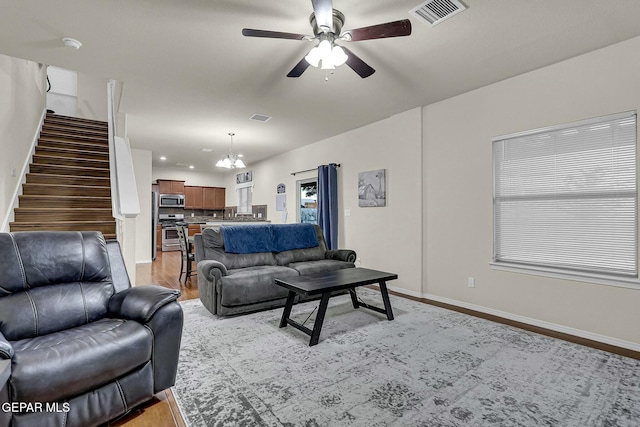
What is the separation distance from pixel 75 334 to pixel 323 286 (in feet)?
6.05

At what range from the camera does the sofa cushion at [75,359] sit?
1.40 meters

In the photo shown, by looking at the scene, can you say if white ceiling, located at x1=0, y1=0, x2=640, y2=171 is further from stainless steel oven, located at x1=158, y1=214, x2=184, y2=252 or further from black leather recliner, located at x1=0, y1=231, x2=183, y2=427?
stainless steel oven, located at x1=158, y1=214, x2=184, y2=252

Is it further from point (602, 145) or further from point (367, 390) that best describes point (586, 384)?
point (602, 145)

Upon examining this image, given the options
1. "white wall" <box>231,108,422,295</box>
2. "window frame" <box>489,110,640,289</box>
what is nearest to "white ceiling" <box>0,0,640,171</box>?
"white wall" <box>231,108,422,295</box>

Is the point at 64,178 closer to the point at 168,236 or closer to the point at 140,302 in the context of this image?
the point at 140,302

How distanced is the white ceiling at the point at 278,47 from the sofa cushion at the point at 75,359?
7.53 ft

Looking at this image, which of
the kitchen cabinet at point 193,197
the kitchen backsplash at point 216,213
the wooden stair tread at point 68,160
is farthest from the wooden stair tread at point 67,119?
the kitchen cabinet at point 193,197

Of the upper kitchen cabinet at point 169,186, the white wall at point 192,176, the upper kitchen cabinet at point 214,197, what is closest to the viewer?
the upper kitchen cabinet at point 169,186

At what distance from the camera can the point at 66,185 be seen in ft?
14.6

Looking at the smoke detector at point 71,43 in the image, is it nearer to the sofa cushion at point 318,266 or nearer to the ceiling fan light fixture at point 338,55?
the ceiling fan light fixture at point 338,55

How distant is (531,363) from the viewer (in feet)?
8.02

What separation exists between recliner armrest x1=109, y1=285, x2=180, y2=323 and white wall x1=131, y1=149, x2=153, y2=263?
5.66m

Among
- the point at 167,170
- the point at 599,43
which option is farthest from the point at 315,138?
the point at 167,170

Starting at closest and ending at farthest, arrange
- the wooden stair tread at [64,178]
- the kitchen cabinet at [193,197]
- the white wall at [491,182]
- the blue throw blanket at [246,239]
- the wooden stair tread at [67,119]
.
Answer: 1. the white wall at [491,182]
2. the blue throw blanket at [246,239]
3. the wooden stair tread at [64,178]
4. the wooden stair tread at [67,119]
5. the kitchen cabinet at [193,197]
